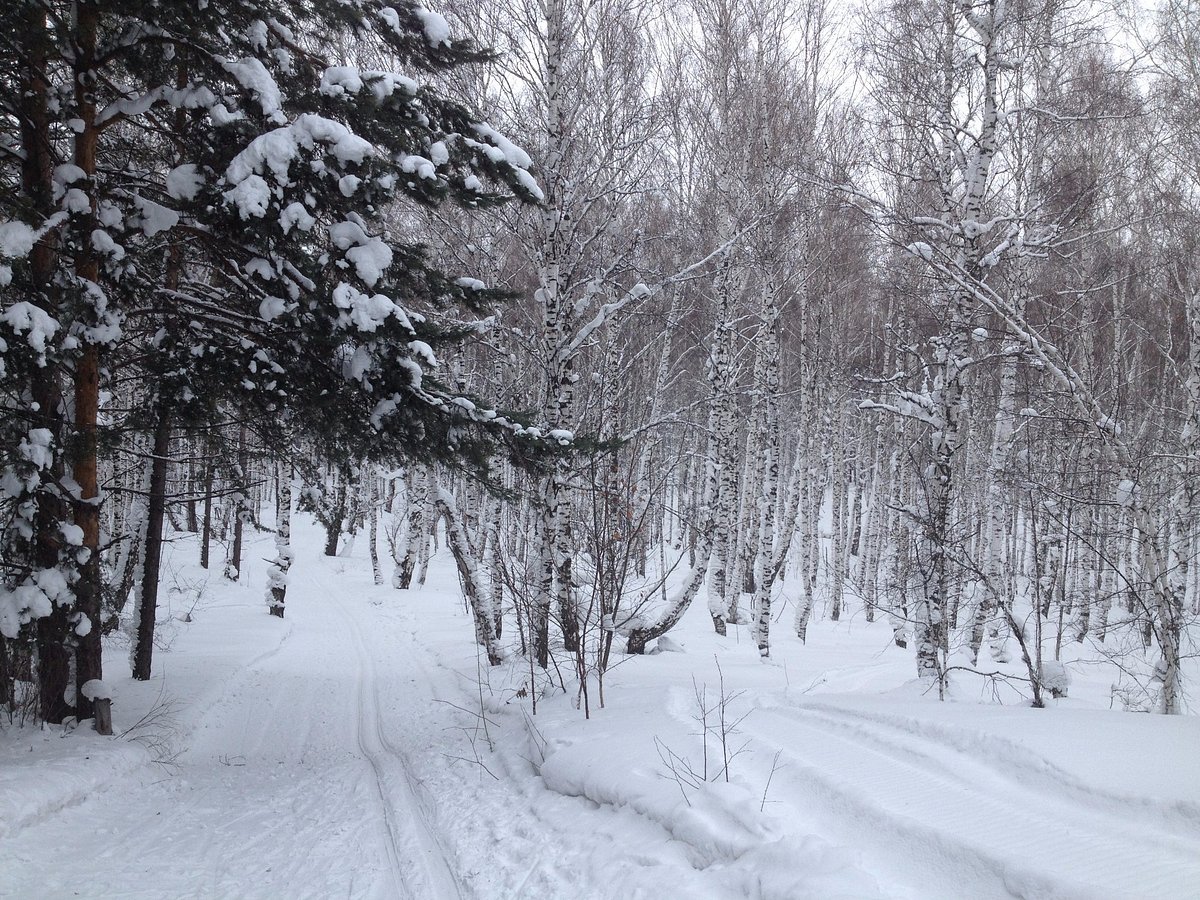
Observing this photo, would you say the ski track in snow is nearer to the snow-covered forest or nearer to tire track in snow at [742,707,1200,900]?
the snow-covered forest

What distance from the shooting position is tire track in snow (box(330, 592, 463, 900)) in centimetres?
458

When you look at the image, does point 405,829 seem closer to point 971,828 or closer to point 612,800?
point 612,800

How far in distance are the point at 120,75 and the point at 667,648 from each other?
10.8 meters

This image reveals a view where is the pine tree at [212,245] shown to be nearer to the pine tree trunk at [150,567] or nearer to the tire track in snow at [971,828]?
the pine tree trunk at [150,567]

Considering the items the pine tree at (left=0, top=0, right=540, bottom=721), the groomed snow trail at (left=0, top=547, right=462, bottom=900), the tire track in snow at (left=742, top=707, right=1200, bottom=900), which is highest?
the pine tree at (left=0, top=0, right=540, bottom=721)

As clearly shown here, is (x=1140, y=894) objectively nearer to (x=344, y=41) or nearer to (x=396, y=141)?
(x=396, y=141)

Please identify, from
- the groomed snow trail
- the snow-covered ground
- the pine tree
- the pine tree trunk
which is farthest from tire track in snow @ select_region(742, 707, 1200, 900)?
the pine tree trunk

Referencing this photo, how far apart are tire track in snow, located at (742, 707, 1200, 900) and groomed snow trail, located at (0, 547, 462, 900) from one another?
257 cm

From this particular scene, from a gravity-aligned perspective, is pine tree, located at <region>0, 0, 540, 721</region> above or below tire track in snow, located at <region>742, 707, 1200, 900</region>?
above

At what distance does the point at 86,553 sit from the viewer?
6.12 m

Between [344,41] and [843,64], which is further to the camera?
[843,64]

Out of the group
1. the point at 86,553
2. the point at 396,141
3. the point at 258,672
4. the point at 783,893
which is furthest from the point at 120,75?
the point at 783,893

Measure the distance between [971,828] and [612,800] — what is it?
2566 millimetres

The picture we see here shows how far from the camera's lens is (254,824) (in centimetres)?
562
